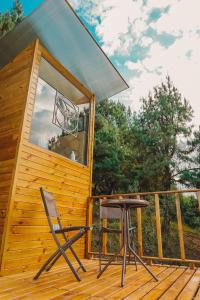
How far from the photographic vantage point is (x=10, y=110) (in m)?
2.98

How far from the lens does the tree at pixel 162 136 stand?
964 centimetres

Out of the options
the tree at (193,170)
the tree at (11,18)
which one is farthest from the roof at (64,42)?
the tree at (193,170)

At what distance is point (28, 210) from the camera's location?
2.53m

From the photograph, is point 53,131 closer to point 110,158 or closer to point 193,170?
point 110,158

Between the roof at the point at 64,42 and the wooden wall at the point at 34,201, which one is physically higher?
the roof at the point at 64,42

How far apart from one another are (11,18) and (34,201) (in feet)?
25.8

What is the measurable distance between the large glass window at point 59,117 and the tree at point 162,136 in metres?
6.24

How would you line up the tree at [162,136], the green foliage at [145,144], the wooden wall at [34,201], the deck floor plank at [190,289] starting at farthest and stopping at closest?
the tree at [162,136] < the green foliage at [145,144] < the wooden wall at [34,201] < the deck floor plank at [190,289]

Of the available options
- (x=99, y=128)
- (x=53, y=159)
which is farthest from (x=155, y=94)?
(x=53, y=159)

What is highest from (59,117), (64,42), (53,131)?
(64,42)

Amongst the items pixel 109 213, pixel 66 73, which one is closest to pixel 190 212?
pixel 109 213

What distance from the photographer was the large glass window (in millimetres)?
3037

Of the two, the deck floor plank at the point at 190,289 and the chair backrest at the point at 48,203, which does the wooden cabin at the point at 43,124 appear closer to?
the chair backrest at the point at 48,203

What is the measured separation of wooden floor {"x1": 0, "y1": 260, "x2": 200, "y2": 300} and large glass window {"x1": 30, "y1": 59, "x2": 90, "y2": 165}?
5.26 feet
